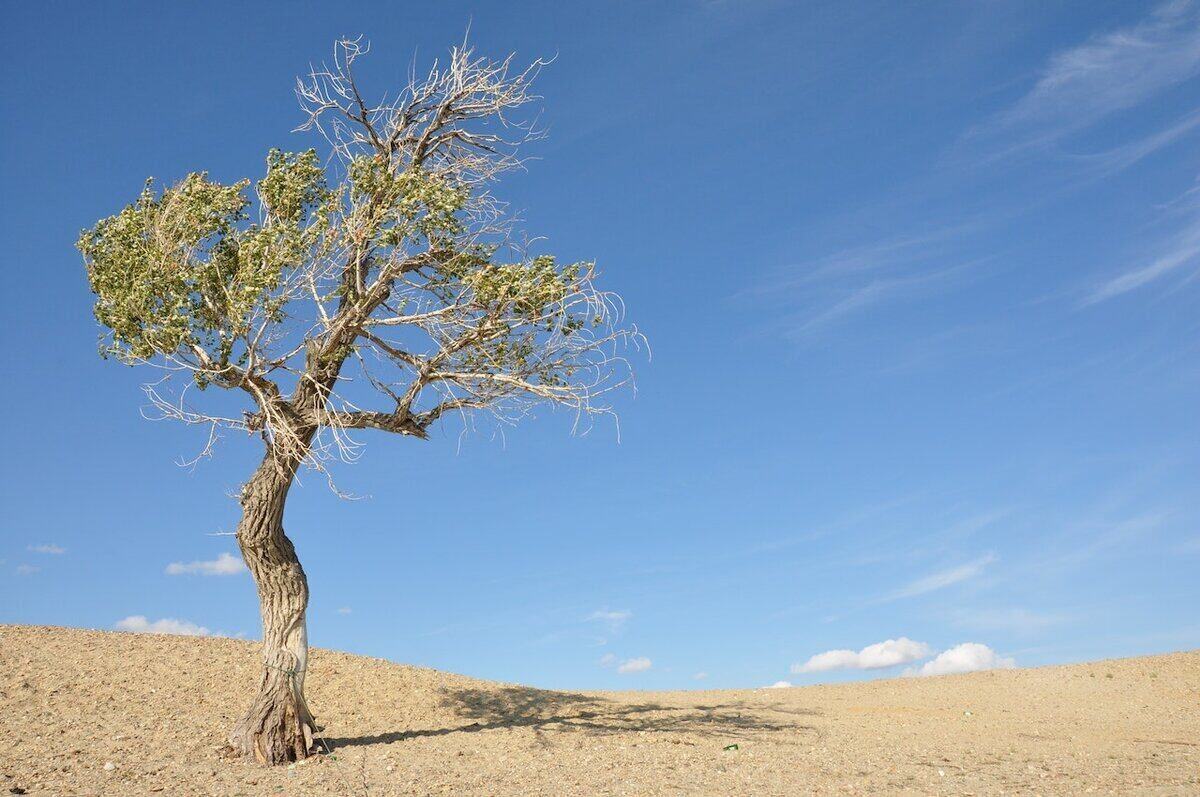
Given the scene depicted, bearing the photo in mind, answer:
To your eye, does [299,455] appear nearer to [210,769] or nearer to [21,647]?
[210,769]

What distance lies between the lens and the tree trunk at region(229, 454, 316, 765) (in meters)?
12.8

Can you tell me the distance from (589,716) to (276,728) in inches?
232

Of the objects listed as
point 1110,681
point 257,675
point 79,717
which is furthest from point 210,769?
point 1110,681

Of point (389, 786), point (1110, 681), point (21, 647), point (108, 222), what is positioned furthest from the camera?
point (1110, 681)

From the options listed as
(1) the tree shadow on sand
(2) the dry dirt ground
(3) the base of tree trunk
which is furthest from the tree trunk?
(1) the tree shadow on sand

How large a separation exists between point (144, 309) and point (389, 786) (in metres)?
7.20

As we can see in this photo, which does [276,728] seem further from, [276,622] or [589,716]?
[589,716]

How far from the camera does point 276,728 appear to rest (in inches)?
505

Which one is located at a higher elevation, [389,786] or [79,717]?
[79,717]

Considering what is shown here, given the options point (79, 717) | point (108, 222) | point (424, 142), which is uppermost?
point (424, 142)

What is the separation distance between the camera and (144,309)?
41.9 feet

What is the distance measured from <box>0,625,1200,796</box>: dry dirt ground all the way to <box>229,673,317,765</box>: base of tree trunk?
370 millimetres

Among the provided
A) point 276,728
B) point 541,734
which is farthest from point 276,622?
point 541,734

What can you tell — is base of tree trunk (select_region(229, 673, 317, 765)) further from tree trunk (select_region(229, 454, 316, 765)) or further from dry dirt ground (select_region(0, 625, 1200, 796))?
dry dirt ground (select_region(0, 625, 1200, 796))
